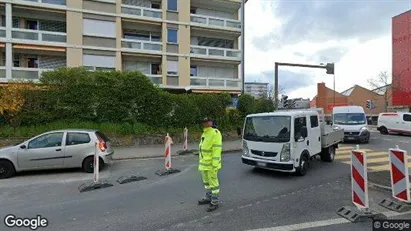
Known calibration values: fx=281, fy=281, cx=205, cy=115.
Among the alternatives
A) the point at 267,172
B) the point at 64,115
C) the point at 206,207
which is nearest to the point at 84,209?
the point at 206,207

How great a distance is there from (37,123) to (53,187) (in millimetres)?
8548

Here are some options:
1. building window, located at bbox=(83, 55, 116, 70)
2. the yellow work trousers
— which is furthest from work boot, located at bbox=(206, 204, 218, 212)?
building window, located at bbox=(83, 55, 116, 70)

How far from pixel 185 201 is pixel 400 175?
4.23 meters

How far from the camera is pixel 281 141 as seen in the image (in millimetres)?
7828

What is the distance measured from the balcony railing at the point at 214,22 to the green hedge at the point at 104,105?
10.7m

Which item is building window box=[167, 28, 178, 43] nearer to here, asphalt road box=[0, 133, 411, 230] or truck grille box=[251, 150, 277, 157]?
asphalt road box=[0, 133, 411, 230]

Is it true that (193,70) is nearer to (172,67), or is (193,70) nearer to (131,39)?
(172,67)

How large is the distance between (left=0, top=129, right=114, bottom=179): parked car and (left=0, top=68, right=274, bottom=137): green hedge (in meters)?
5.96

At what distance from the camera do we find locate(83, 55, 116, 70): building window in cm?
2230

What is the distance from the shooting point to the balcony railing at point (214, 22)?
2603cm

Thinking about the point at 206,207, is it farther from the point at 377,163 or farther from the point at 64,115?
the point at 64,115

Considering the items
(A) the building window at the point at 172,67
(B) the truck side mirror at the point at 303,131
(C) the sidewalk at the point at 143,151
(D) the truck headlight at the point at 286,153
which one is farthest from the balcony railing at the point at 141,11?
(D) the truck headlight at the point at 286,153

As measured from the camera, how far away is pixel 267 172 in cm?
869

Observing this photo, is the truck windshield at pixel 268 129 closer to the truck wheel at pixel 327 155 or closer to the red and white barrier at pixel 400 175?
the red and white barrier at pixel 400 175
